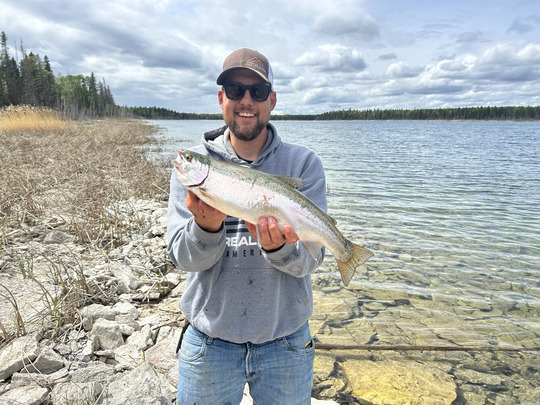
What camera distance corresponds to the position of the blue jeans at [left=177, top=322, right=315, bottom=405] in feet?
8.55

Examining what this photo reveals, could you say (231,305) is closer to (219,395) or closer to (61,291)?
(219,395)

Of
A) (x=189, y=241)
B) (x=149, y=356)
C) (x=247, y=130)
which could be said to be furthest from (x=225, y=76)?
(x=149, y=356)

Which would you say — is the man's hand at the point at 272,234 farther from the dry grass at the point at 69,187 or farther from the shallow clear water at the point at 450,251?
the dry grass at the point at 69,187

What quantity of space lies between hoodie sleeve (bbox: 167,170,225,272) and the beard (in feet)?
2.19

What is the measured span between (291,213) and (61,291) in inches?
145

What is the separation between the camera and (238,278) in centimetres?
272

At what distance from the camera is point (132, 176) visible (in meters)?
12.5

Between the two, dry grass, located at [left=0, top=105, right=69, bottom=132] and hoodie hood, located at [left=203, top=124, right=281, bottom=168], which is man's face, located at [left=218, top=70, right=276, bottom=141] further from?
dry grass, located at [left=0, top=105, right=69, bottom=132]

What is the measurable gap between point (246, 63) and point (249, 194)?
121 cm

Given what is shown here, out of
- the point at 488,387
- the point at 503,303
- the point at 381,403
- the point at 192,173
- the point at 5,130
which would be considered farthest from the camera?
the point at 5,130

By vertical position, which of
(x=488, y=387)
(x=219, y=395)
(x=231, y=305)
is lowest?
(x=488, y=387)

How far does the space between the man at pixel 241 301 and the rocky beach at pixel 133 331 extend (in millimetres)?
790

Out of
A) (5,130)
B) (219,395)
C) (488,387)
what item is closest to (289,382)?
(219,395)

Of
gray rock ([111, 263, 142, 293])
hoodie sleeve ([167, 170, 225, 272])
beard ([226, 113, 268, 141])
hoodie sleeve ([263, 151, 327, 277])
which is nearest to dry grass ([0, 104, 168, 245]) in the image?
gray rock ([111, 263, 142, 293])
